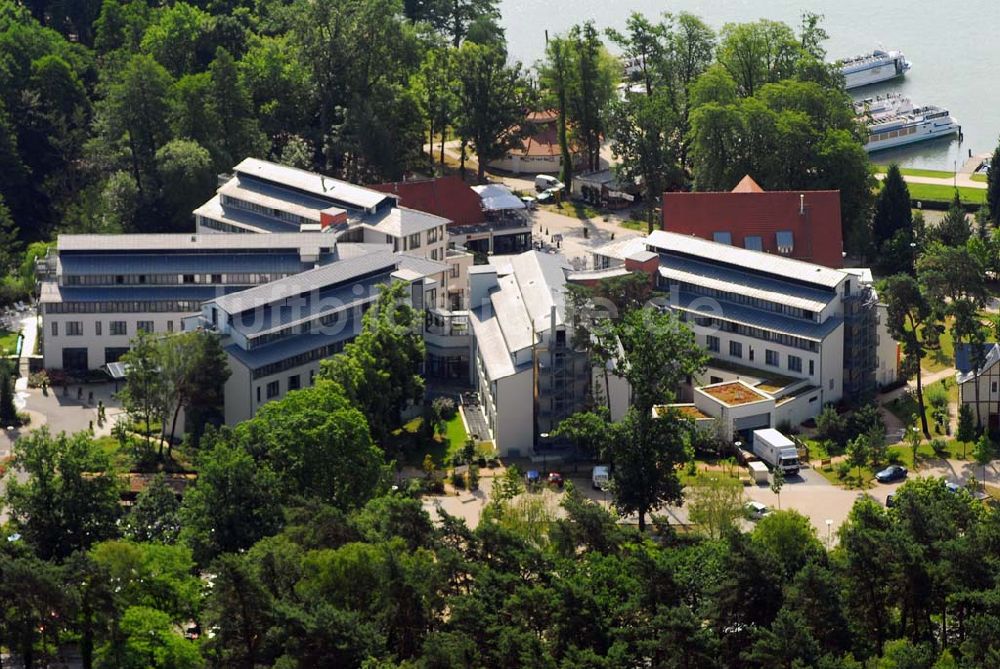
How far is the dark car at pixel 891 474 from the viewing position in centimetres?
6341

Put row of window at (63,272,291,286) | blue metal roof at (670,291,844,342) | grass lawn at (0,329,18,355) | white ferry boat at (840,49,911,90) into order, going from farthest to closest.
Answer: white ferry boat at (840,49,911,90) < grass lawn at (0,329,18,355) < row of window at (63,272,291,286) < blue metal roof at (670,291,844,342)

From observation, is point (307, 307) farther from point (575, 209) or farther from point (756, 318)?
point (575, 209)

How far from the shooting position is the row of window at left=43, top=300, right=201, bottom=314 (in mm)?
71250

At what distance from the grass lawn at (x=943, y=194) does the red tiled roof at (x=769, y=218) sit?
17528mm

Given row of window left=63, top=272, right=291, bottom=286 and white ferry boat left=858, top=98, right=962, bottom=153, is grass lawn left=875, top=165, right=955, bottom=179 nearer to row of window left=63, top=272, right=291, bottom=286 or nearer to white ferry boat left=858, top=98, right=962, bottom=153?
white ferry boat left=858, top=98, right=962, bottom=153

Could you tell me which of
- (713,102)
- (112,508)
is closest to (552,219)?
(713,102)

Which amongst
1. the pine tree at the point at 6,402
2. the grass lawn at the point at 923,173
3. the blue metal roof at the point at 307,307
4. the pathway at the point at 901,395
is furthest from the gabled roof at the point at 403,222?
the grass lawn at the point at 923,173

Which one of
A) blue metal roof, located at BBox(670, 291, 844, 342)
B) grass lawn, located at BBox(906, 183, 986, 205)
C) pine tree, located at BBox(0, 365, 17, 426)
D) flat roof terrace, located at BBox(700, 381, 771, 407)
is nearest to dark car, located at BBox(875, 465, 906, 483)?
flat roof terrace, located at BBox(700, 381, 771, 407)

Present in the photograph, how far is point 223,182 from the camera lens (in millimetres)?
85438

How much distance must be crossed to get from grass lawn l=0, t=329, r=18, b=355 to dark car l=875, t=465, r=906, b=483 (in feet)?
106

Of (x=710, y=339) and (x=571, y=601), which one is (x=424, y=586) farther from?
(x=710, y=339)

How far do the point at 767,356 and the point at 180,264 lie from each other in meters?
22.0

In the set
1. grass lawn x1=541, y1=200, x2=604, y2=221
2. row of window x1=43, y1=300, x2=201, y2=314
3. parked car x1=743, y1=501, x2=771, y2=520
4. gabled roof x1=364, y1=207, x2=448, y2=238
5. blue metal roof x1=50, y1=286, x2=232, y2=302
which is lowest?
parked car x1=743, y1=501, x2=771, y2=520

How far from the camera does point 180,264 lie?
2872 inches
